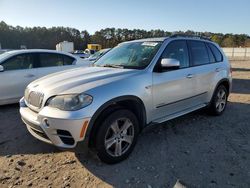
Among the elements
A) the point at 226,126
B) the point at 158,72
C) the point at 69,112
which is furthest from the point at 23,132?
the point at 226,126

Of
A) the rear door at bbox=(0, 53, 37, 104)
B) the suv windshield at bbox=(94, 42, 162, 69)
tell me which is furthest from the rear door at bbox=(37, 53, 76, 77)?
the suv windshield at bbox=(94, 42, 162, 69)

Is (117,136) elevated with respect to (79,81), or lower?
lower

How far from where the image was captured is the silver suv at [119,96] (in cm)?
315

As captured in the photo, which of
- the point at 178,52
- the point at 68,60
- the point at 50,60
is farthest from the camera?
the point at 68,60

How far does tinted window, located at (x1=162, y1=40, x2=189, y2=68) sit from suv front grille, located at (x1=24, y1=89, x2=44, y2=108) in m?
2.12

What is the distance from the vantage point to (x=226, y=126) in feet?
16.9

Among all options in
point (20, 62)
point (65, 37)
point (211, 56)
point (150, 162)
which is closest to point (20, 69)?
point (20, 62)

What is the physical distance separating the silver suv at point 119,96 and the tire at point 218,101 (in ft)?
1.78

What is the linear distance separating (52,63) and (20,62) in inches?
34.3

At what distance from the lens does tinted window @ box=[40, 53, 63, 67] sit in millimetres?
6957

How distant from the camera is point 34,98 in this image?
3.61m

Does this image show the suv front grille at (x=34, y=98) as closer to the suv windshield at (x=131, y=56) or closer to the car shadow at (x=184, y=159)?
the car shadow at (x=184, y=159)

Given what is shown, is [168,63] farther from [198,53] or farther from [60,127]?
[60,127]

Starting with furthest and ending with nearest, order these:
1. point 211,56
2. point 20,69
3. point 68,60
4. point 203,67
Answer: point 68,60
point 20,69
point 211,56
point 203,67
